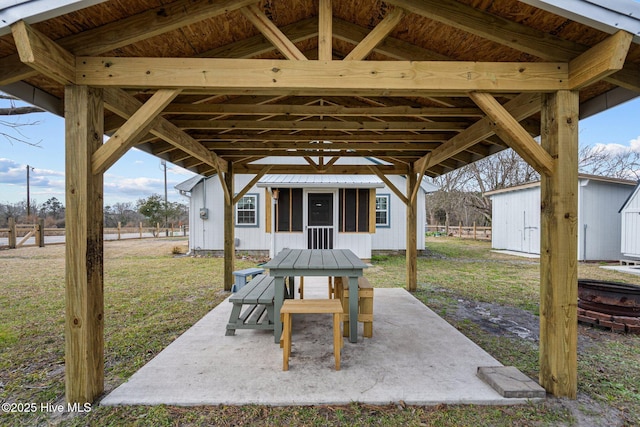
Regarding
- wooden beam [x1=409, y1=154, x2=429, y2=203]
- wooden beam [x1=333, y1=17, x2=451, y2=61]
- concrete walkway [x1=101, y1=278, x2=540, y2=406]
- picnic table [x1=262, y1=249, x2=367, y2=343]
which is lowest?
concrete walkway [x1=101, y1=278, x2=540, y2=406]

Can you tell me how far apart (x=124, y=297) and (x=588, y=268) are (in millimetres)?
11868

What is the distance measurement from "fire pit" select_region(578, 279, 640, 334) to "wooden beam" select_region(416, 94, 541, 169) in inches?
103

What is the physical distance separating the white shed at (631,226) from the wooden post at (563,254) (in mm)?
9820

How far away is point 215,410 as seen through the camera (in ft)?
7.61

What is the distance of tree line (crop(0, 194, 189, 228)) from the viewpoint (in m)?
22.7

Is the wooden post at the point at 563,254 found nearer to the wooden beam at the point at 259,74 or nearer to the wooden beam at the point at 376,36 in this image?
the wooden beam at the point at 259,74

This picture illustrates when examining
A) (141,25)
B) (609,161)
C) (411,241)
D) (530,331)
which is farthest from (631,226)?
(609,161)

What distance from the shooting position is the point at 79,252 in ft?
7.68

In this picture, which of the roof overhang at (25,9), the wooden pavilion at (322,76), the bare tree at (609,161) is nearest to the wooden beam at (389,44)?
the wooden pavilion at (322,76)

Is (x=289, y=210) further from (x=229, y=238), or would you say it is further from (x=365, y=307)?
(x=365, y=307)

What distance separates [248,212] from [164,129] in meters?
7.95

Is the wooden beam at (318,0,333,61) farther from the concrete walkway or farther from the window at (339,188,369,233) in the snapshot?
the window at (339,188,369,233)

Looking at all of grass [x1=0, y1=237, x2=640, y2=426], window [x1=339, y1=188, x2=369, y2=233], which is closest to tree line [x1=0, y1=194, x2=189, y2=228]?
grass [x1=0, y1=237, x2=640, y2=426]

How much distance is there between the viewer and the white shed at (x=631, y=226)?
30.1 ft
